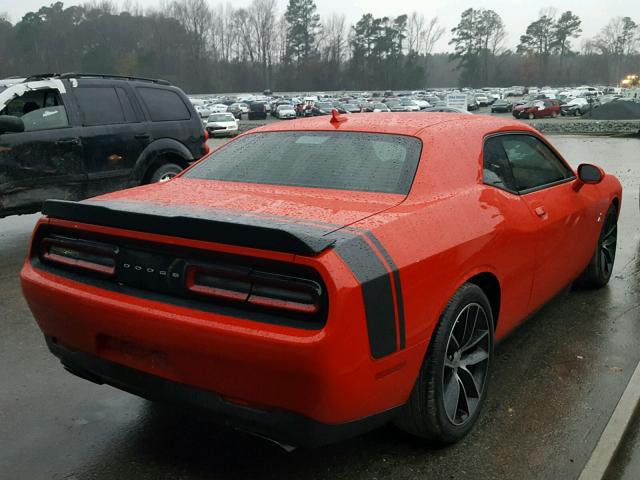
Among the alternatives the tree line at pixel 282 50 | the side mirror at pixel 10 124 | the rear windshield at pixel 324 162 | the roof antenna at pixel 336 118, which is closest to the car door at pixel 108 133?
the side mirror at pixel 10 124

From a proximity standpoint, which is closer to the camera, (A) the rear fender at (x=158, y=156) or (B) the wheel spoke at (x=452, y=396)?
(B) the wheel spoke at (x=452, y=396)

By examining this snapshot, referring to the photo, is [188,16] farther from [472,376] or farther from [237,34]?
[472,376]

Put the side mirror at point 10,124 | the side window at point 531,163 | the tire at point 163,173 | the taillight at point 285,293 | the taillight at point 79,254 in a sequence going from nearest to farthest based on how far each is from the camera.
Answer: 1. the taillight at point 285,293
2. the taillight at point 79,254
3. the side window at point 531,163
4. the side mirror at point 10,124
5. the tire at point 163,173

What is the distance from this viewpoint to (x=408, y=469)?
2.67 m

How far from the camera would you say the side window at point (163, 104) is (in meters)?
7.76

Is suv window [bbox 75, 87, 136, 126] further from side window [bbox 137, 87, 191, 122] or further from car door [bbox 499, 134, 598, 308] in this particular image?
car door [bbox 499, 134, 598, 308]

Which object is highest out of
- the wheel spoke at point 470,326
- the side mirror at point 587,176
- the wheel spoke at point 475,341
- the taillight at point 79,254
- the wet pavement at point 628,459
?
the side mirror at point 587,176

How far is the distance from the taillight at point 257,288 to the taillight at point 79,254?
46 cm

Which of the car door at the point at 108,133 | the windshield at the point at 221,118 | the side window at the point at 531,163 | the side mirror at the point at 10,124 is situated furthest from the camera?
the windshield at the point at 221,118

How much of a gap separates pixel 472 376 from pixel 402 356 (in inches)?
29.7

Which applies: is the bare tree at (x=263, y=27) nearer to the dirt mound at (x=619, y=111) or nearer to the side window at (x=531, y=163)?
the dirt mound at (x=619, y=111)

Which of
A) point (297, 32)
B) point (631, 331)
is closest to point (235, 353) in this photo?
point (631, 331)

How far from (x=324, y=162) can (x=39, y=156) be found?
14.5 ft

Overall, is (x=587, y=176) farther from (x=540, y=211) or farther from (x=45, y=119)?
(x=45, y=119)
